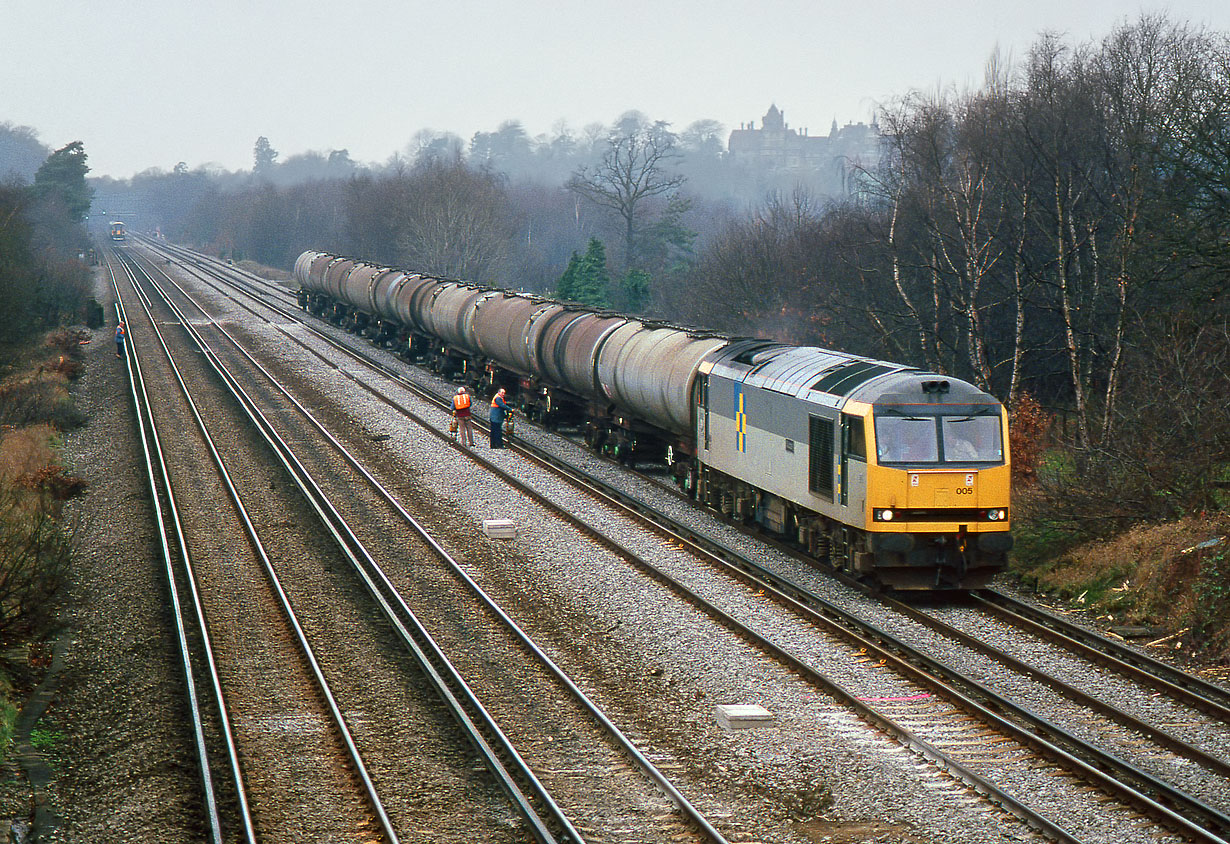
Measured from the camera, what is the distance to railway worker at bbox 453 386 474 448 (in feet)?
103

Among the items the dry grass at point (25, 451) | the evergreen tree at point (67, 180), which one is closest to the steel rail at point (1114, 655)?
the dry grass at point (25, 451)

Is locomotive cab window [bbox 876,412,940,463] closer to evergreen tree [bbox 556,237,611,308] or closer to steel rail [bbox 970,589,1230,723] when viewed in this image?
steel rail [bbox 970,589,1230,723]

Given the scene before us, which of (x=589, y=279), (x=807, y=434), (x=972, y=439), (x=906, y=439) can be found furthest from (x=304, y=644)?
(x=589, y=279)

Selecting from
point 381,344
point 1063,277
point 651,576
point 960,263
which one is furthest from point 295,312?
point 651,576

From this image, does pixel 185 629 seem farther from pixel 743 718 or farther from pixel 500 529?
pixel 743 718

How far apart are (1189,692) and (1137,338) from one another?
17216 millimetres

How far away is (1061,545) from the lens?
20078 mm

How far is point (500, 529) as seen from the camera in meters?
22.2

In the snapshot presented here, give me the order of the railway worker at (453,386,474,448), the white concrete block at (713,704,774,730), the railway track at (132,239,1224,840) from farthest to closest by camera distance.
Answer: the railway worker at (453,386,474,448)
the white concrete block at (713,704,774,730)
the railway track at (132,239,1224,840)

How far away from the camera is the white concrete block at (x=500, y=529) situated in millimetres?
22125

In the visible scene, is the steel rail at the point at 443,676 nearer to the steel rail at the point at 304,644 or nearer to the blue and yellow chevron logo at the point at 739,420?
the steel rail at the point at 304,644

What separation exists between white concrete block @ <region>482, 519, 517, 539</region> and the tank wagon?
13.3ft

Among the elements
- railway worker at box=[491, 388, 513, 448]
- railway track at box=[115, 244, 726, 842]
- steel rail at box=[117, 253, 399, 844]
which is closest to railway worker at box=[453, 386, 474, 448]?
railway worker at box=[491, 388, 513, 448]

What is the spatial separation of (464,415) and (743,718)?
66.3ft
